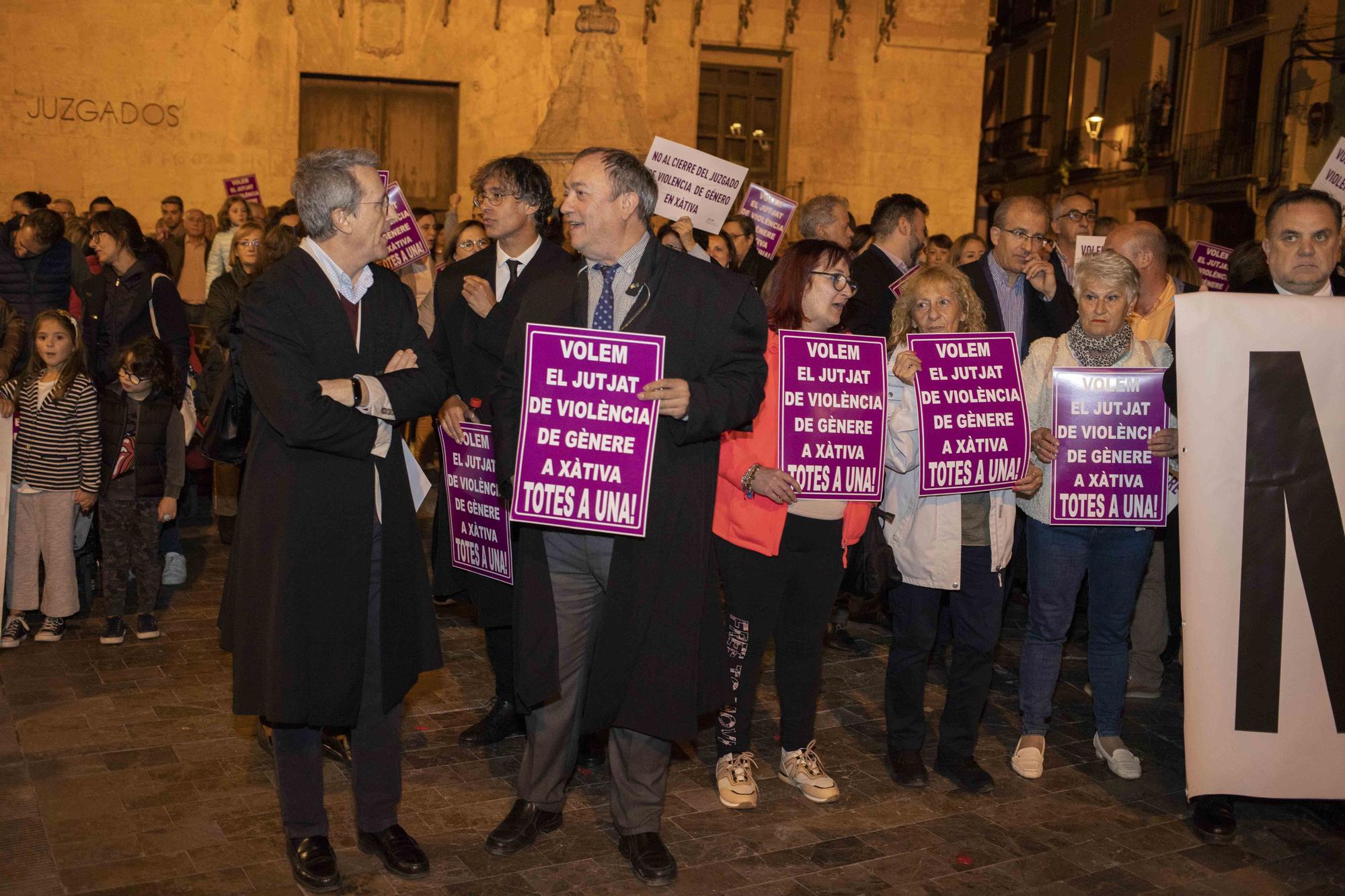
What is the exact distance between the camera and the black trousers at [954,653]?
5230 mm

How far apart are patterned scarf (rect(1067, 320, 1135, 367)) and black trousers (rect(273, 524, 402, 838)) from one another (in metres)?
3.08

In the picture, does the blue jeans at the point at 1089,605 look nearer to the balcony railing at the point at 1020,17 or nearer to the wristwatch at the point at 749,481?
the wristwatch at the point at 749,481

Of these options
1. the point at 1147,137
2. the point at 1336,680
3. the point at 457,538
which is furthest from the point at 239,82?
the point at 1147,137

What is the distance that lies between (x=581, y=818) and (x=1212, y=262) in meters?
7.78

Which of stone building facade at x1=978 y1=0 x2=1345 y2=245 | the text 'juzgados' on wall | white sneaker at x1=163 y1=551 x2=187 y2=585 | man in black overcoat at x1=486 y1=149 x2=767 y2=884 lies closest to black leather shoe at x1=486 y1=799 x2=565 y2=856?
man in black overcoat at x1=486 y1=149 x2=767 y2=884

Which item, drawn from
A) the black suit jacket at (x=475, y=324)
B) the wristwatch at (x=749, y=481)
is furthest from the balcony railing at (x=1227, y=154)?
the wristwatch at (x=749, y=481)

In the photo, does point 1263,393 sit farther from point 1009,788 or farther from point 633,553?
point 633,553

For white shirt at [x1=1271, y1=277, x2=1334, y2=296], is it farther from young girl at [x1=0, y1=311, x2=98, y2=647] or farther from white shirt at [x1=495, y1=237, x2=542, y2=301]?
young girl at [x1=0, y1=311, x2=98, y2=647]

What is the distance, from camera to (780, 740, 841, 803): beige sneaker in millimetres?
5043

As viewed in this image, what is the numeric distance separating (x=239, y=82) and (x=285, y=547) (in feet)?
52.3

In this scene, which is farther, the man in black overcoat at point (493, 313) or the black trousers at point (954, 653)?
the man in black overcoat at point (493, 313)

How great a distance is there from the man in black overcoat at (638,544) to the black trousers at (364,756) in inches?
18.1

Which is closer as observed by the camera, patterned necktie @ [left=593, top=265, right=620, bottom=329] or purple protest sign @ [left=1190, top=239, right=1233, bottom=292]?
patterned necktie @ [left=593, top=265, right=620, bottom=329]

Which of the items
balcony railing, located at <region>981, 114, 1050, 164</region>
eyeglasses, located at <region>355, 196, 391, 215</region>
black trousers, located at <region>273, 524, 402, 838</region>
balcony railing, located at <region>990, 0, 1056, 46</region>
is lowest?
black trousers, located at <region>273, 524, 402, 838</region>
